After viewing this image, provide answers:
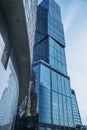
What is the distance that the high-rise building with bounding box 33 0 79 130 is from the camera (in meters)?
45.0

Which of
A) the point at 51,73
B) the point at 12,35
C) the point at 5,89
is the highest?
the point at 51,73

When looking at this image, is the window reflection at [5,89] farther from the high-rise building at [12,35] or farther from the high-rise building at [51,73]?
the high-rise building at [51,73]

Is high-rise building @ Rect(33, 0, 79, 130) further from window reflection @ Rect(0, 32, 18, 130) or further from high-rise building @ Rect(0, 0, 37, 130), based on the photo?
high-rise building @ Rect(0, 0, 37, 130)

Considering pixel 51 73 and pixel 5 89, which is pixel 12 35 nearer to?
pixel 5 89

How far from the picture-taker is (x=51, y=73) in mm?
55031

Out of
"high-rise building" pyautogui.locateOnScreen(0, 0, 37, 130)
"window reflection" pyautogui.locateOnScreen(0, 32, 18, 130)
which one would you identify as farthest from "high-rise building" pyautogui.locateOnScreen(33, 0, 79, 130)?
"high-rise building" pyautogui.locateOnScreen(0, 0, 37, 130)

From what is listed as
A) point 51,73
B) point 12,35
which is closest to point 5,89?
point 12,35

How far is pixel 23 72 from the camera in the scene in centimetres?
822

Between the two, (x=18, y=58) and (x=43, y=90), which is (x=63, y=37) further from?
(x=18, y=58)

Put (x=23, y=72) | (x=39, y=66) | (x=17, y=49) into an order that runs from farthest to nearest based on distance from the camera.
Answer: (x=39, y=66)
(x=23, y=72)
(x=17, y=49)

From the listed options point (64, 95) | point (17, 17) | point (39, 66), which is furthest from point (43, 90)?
point (17, 17)

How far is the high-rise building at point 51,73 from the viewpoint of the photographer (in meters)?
45.0

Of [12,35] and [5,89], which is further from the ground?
[12,35]

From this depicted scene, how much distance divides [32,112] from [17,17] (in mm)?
18809
